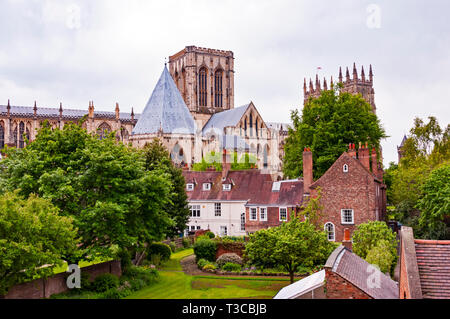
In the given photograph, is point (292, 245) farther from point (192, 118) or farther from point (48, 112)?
point (48, 112)

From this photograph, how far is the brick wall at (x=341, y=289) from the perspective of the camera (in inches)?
503

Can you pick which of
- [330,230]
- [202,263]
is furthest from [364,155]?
[202,263]

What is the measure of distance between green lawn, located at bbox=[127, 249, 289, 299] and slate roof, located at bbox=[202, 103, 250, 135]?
61855 millimetres

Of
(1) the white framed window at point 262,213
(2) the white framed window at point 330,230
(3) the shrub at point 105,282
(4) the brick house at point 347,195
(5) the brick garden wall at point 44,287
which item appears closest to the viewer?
(5) the brick garden wall at point 44,287

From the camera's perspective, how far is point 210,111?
10769 centimetres

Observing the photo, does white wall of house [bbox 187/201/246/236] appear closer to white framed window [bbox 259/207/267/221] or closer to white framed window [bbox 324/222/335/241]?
white framed window [bbox 259/207/267/221]

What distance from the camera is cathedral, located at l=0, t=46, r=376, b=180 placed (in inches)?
3319

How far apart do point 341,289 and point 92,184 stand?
56.0ft

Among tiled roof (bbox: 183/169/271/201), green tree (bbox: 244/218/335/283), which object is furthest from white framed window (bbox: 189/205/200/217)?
green tree (bbox: 244/218/335/283)

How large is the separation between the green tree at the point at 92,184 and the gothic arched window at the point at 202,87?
81.3 meters

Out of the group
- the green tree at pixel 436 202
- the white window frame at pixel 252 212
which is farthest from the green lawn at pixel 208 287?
the white window frame at pixel 252 212

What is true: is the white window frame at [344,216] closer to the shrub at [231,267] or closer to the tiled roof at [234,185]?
the shrub at [231,267]

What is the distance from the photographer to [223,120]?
9562 cm
